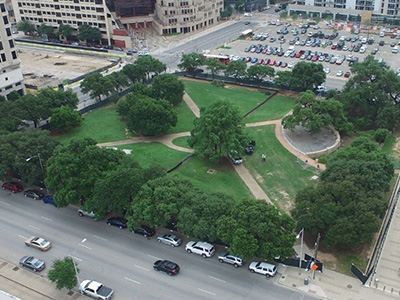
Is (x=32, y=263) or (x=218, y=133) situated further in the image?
(x=218, y=133)

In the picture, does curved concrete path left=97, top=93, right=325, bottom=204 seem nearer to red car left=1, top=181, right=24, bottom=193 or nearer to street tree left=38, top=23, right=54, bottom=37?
red car left=1, top=181, right=24, bottom=193

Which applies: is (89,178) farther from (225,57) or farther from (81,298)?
(225,57)

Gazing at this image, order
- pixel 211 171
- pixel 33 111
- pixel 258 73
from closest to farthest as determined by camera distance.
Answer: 1. pixel 211 171
2. pixel 33 111
3. pixel 258 73

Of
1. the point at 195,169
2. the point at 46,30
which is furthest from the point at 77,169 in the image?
the point at 46,30

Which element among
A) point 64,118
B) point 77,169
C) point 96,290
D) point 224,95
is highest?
point 77,169

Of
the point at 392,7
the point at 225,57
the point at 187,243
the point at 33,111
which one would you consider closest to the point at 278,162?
the point at 187,243

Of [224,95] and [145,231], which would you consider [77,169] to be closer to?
[145,231]
